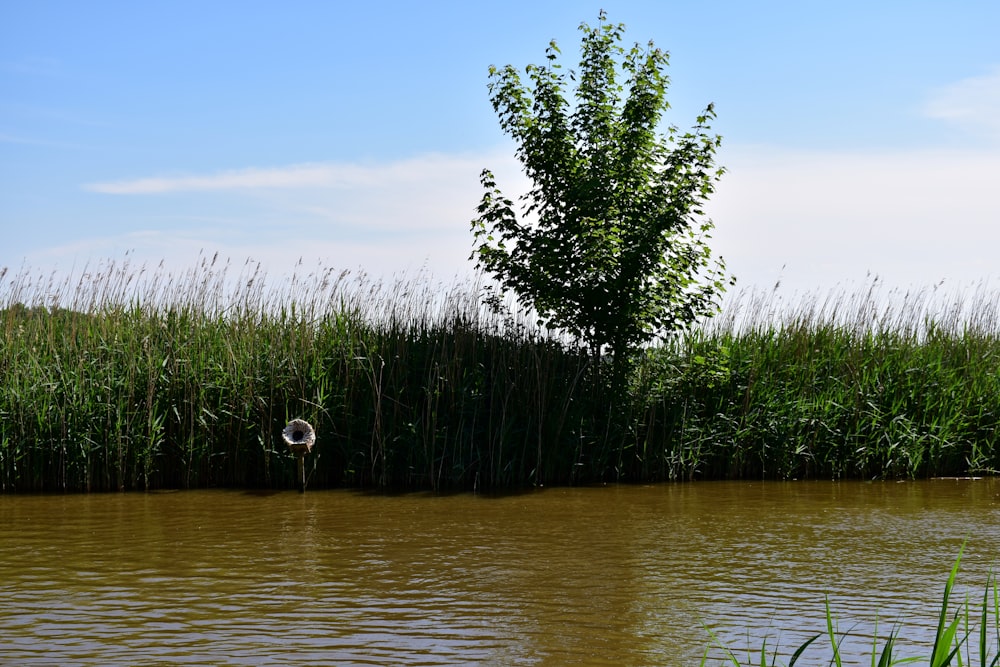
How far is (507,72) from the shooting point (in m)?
14.6

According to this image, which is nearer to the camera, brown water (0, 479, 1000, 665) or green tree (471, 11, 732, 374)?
brown water (0, 479, 1000, 665)

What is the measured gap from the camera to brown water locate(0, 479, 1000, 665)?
6.08 m

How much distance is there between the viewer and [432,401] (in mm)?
12930

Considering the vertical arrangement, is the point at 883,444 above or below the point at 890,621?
above

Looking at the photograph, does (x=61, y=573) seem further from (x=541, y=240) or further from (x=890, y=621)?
(x=541, y=240)

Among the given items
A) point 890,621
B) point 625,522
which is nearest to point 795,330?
point 625,522

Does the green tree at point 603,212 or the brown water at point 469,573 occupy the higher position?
the green tree at point 603,212

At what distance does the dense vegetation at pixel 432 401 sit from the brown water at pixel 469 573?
2.37 feet

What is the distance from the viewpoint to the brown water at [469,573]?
608cm

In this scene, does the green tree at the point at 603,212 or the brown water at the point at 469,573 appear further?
the green tree at the point at 603,212

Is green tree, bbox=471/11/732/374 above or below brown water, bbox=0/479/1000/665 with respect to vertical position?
above

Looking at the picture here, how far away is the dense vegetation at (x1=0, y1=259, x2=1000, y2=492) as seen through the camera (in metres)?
12.4

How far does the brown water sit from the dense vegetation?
0.72m

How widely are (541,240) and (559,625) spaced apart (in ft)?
26.7
